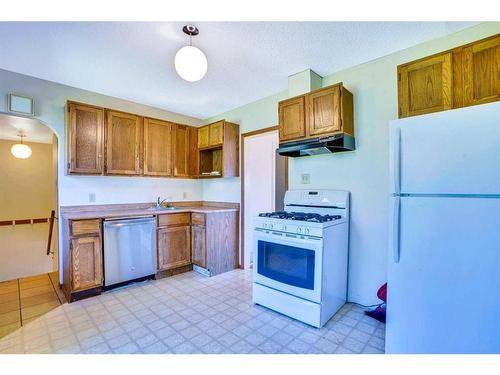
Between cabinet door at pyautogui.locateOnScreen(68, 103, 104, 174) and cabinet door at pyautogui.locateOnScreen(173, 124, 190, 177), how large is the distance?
1.03 metres

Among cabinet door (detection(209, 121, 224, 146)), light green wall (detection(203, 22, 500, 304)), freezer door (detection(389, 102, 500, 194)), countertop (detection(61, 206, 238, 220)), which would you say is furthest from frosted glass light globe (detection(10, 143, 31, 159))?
freezer door (detection(389, 102, 500, 194))

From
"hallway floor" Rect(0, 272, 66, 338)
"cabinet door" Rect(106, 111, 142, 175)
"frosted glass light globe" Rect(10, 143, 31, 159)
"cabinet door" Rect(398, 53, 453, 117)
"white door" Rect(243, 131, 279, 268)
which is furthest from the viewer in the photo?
"frosted glass light globe" Rect(10, 143, 31, 159)

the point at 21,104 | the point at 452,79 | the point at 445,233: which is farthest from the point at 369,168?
the point at 21,104

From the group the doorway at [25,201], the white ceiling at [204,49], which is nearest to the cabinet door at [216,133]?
the white ceiling at [204,49]

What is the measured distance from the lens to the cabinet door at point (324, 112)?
2.32m

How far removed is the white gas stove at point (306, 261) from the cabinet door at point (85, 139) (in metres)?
2.15

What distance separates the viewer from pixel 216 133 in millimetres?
3682

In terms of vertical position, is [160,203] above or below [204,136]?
below

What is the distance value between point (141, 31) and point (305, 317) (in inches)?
110

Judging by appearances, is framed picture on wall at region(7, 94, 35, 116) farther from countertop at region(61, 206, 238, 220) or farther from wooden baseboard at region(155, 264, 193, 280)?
wooden baseboard at region(155, 264, 193, 280)

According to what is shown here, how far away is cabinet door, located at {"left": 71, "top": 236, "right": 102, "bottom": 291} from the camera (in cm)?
254

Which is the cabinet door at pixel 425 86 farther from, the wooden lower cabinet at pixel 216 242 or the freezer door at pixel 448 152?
the wooden lower cabinet at pixel 216 242

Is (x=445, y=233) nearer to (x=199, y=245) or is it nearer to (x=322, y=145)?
(x=322, y=145)

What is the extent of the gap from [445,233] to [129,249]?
3049mm
